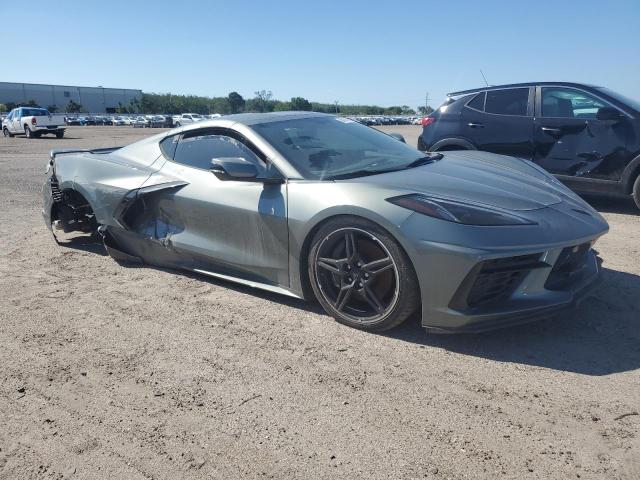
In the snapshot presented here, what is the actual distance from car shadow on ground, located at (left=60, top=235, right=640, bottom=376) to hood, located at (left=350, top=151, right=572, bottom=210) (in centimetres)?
73

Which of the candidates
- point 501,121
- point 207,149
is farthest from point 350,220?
point 501,121

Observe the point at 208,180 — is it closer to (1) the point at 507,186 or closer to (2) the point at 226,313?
(2) the point at 226,313

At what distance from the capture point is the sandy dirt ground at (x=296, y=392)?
6.94 ft

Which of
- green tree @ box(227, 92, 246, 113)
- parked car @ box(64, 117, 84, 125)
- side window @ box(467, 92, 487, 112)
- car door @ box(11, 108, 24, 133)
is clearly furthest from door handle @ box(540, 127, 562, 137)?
parked car @ box(64, 117, 84, 125)

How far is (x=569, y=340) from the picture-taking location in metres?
3.05

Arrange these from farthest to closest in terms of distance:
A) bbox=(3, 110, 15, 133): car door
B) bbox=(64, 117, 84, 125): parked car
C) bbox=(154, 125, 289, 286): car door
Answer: bbox=(64, 117, 84, 125): parked car
bbox=(3, 110, 15, 133): car door
bbox=(154, 125, 289, 286): car door

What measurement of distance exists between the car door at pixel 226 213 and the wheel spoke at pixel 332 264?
0.29 metres

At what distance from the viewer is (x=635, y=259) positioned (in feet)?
14.9

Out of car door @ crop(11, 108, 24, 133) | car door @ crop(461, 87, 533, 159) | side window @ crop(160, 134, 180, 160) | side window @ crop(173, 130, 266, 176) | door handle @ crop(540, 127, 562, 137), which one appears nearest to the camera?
side window @ crop(173, 130, 266, 176)

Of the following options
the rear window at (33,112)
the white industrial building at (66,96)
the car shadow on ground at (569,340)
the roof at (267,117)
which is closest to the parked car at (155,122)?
the rear window at (33,112)

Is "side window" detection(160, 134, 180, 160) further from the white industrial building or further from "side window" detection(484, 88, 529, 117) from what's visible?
the white industrial building

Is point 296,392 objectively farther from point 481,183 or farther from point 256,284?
point 481,183

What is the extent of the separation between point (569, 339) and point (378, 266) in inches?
46.0

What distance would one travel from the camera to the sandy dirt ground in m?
2.12
